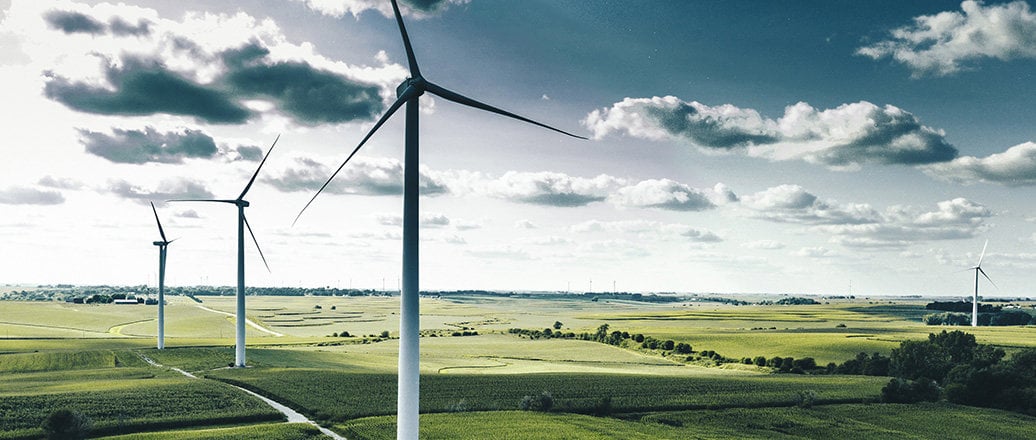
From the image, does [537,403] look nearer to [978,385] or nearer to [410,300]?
[410,300]

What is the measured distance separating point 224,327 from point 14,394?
141451 mm

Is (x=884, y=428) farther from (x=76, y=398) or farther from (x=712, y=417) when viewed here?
(x=76, y=398)

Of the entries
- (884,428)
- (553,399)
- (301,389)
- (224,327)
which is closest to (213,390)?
(301,389)

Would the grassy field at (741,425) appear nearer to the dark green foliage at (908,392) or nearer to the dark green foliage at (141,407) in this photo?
the dark green foliage at (908,392)

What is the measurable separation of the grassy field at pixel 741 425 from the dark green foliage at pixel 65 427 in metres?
17.3

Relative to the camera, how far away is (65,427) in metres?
47.1

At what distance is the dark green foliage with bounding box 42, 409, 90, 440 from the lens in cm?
4694

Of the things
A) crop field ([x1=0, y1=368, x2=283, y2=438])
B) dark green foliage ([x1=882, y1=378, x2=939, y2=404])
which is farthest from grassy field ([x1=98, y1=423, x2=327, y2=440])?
dark green foliage ([x1=882, y1=378, x2=939, y2=404])

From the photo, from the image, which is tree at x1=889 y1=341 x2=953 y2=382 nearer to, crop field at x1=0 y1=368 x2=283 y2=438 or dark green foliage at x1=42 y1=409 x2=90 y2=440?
crop field at x1=0 y1=368 x2=283 y2=438

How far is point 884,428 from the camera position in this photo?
2346 inches

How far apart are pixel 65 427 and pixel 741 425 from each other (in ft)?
169

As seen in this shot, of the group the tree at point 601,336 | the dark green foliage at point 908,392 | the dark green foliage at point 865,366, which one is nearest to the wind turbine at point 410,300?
the dark green foliage at point 908,392

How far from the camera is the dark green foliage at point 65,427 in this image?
1848 inches

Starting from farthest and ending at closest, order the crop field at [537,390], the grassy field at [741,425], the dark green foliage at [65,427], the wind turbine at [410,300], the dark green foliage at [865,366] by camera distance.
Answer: the dark green foliage at [865,366] < the crop field at [537,390] < the grassy field at [741,425] < the dark green foliage at [65,427] < the wind turbine at [410,300]
